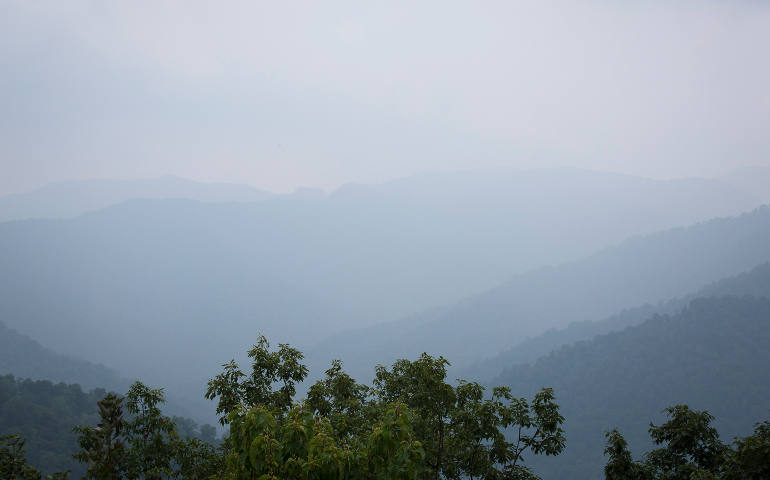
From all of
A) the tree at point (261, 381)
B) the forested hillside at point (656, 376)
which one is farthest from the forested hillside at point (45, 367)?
the tree at point (261, 381)

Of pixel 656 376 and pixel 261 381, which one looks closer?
pixel 261 381

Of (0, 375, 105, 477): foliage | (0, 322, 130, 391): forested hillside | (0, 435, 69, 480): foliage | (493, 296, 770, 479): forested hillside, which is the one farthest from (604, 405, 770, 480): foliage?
(0, 322, 130, 391): forested hillside

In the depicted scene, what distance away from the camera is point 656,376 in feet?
417

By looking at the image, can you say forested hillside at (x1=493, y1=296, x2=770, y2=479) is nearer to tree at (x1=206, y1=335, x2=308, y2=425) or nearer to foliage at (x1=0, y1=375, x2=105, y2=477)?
foliage at (x1=0, y1=375, x2=105, y2=477)

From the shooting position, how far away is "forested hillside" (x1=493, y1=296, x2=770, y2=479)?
364 feet

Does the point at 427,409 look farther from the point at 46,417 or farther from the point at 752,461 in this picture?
the point at 46,417

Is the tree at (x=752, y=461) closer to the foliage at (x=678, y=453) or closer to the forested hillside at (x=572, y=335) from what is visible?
the foliage at (x=678, y=453)

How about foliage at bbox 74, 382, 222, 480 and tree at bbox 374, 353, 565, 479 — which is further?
foliage at bbox 74, 382, 222, 480

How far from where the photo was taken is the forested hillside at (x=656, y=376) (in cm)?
11094

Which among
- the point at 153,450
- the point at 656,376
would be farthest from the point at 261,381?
the point at 656,376

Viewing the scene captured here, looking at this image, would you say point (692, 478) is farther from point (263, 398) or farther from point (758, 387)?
point (758, 387)

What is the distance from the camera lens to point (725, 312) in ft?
428

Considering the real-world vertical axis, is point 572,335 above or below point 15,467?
below

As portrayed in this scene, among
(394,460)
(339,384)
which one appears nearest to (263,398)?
(339,384)
